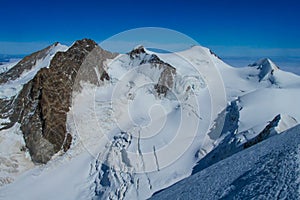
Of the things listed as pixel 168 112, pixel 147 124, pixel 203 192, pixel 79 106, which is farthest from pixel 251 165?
pixel 79 106

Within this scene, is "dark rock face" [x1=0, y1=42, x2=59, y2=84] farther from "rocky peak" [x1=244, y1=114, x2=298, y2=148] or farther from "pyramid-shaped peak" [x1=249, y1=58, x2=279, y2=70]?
"rocky peak" [x1=244, y1=114, x2=298, y2=148]

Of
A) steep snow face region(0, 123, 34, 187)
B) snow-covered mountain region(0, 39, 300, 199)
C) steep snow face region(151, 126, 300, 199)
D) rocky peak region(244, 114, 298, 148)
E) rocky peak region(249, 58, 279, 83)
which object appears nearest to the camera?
steep snow face region(151, 126, 300, 199)

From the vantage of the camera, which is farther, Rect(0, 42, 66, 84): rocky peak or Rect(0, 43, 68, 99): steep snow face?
Rect(0, 42, 66, 84): rocky peak

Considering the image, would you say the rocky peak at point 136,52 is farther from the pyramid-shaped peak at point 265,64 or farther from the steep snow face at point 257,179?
the steep snow face at point 257,179

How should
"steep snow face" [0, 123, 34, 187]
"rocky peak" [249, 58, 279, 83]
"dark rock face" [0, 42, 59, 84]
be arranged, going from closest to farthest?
"steep snow face" [0, 123, 34, 187], "rocky peak" [249, 58, 279, 83], "dark rock face" [0, 42, 59, 84]

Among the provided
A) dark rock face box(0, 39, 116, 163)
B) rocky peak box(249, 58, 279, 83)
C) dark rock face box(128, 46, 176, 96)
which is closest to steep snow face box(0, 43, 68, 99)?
dark rock face box(0, 39, 116, 163)

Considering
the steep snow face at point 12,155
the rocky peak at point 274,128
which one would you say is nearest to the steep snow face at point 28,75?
the steep snow face at point 12,155

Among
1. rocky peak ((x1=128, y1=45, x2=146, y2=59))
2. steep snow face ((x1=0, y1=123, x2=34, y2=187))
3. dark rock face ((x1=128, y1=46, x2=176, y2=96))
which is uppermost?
rocky peak ((x1=128, y1=45, x2=146, y2=59))
